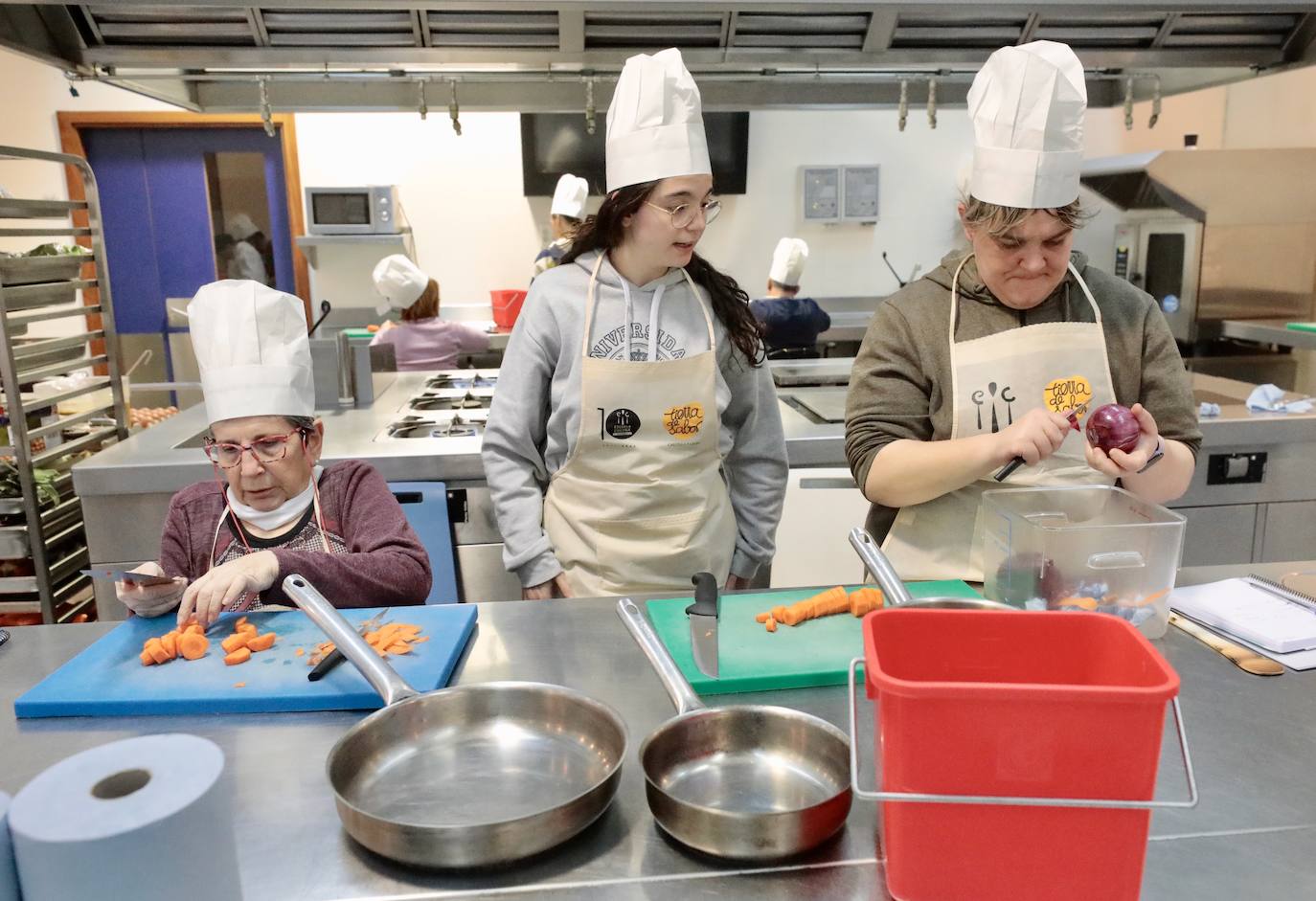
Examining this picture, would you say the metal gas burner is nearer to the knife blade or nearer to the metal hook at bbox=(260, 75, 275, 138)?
the metal hook at bbox=(260, 75, 275, 138)

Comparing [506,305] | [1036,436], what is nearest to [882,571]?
[1036,436]

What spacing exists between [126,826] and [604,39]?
210 cm

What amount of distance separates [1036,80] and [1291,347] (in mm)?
3364

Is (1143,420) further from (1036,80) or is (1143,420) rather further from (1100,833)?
(1100,833)

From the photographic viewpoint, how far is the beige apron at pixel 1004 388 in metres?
1.35

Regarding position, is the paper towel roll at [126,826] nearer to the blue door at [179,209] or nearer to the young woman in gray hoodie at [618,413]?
the young woman in gray hoodie at [618,413]

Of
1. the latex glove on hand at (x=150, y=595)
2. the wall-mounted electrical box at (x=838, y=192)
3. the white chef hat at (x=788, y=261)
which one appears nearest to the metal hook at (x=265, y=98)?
the latex glove on hand at (x=150, y=595)

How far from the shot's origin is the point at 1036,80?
4.09 feet

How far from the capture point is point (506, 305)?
5.04m

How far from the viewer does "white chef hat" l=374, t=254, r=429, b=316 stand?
14.8 feet

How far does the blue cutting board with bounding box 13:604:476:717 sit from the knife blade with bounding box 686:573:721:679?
281 millimetres

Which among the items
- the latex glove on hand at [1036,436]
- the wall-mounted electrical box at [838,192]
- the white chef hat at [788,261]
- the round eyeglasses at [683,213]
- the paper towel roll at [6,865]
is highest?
the wall-mounted electrical box at [838,192]

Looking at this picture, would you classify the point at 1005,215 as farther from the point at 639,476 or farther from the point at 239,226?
the point at 239,226

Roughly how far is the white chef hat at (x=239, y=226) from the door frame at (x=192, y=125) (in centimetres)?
23
